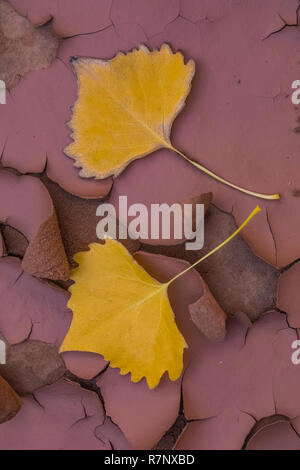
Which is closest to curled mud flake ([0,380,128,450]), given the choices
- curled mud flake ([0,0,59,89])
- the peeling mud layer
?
the peeling mud layer

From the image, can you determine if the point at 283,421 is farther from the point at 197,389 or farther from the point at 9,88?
the point at 9,88

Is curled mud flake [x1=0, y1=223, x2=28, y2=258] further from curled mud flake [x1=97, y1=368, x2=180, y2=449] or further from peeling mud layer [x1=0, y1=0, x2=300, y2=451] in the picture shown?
curled mud flake [x1=97, y1=368, x2=180, y2=449]

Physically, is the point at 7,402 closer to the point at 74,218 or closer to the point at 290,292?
the point at 74,218

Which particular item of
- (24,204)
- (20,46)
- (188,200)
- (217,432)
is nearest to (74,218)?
(24,204)

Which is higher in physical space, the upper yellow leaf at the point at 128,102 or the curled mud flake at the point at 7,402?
the upper yellow leaf at the point at 128,102

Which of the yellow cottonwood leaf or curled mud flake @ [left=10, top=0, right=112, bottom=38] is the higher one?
curled mud flake @ [left=10, top=0, right=112, bottom=38]

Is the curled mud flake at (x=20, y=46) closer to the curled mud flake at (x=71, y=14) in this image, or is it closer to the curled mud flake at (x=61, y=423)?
the curled mud flake at (x=71, y=14)

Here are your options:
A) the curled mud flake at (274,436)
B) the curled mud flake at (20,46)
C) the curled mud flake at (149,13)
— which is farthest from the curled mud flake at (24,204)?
the curled mud flake at (274,436)
